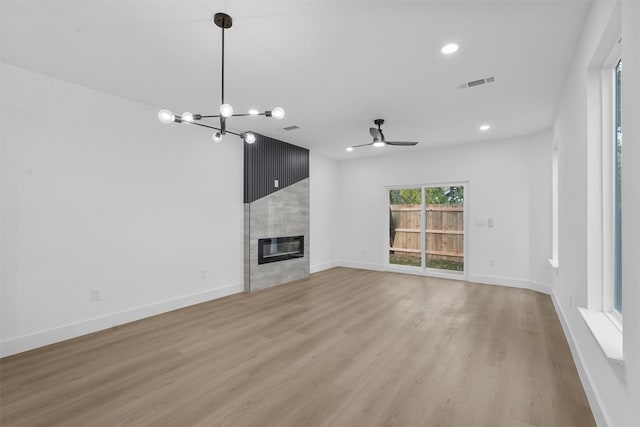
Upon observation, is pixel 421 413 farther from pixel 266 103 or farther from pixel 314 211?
pixel 314 211

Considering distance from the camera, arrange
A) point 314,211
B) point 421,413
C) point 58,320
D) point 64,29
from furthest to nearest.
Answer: point 314,211
point 58,320
point 64,29
point 421,413

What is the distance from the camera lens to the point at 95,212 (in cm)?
345

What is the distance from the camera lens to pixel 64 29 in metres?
2.34

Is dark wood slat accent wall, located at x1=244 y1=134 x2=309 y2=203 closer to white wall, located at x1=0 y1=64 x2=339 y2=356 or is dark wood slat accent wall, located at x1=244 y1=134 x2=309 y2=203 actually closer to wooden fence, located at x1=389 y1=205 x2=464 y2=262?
white wall, located at x1=0 y1=64 x2=339 y2=356

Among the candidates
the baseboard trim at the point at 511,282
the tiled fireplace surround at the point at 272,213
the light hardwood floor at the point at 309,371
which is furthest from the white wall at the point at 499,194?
the tiled fireplace surround at the point at 272,213

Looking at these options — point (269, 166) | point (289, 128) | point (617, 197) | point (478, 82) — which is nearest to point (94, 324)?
point (269, 166)

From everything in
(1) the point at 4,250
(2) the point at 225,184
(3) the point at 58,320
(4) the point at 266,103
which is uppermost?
(4) the point at 266,103

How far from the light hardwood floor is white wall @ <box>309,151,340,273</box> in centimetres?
293

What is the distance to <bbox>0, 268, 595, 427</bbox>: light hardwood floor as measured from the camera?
2.00 m

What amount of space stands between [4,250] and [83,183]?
960 millimetres

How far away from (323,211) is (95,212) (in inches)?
187

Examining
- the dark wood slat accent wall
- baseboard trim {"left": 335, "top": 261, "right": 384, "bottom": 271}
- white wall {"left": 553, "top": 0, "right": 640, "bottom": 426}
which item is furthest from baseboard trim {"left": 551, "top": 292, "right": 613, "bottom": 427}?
the dark wood slat accent wall

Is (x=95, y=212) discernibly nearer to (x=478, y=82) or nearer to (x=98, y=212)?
(x=98, y=212)

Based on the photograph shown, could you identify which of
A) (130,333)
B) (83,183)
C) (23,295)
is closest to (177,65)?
(83,183)
